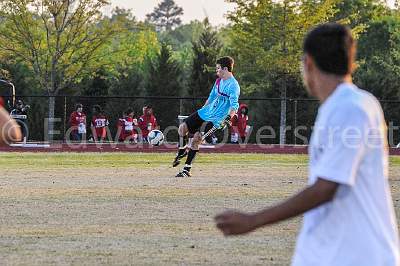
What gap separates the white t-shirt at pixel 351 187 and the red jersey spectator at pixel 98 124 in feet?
127

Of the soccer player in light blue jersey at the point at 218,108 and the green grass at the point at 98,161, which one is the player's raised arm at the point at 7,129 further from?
the green grass at the point at 98,161

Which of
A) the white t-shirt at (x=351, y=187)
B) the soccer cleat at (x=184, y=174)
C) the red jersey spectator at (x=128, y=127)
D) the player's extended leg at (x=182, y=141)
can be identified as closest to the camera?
the white t-shirt at (x=351, y=187)

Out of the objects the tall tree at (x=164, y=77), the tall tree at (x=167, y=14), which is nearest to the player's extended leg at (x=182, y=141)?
the tall tree at (x=164, y=77)

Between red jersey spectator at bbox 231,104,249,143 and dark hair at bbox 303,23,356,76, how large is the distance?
120ft

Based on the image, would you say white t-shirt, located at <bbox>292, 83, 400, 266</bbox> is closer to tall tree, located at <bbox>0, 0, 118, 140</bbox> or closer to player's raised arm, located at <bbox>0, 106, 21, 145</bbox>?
player's raised arm, located at <bbox>0, 106, 21, 145</bbox>

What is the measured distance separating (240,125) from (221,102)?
69.4 ft

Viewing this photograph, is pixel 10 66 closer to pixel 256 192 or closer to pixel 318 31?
pixel 256 192

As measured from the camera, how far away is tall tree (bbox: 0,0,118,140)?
44000 mm

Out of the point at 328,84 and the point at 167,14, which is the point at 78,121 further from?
the point at 167,14

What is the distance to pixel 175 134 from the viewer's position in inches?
1855

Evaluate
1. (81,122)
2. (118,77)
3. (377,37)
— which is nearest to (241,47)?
(81,122)

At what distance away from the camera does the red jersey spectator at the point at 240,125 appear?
41250mm

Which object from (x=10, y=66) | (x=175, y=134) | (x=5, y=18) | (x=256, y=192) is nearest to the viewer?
(x=256, y=192)

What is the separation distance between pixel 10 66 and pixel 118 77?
6.56 meters
